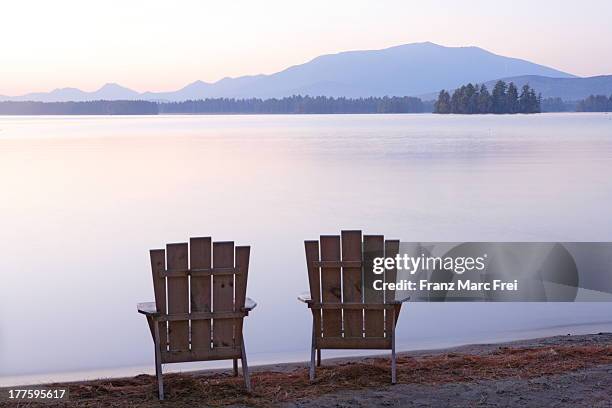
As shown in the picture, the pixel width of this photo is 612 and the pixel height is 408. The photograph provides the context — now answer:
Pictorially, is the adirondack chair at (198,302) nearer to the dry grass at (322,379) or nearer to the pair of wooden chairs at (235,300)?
the pair of wooden chairs at (235,300)

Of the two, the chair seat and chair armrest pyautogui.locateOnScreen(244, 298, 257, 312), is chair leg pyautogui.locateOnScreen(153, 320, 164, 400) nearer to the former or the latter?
the chair seat

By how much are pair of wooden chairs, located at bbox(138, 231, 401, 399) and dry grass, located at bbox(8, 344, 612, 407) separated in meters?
0.17

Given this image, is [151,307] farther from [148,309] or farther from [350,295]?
[350,295]

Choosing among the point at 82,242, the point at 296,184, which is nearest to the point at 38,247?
the point at 82,242

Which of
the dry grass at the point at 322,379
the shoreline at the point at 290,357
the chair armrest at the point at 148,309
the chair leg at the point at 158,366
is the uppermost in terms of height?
the chair armrest at the point at 148,309

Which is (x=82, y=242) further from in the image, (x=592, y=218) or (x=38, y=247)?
(x=592, y=218)

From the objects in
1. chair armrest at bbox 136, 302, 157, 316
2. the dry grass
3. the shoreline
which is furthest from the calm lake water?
chair armrest at bbox 136, 302, 157, 316

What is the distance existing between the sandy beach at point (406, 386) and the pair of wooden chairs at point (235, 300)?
20cm

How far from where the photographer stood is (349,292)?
6648 millimetres

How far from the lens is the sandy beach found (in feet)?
19.8

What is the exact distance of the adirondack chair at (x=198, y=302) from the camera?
244 inches

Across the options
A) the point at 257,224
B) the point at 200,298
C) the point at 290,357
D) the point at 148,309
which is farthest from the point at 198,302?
the point at 257,224

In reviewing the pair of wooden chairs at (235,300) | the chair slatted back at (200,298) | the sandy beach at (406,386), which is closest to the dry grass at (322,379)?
the sandy beach at (406,386)

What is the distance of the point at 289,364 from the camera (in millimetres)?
8125
